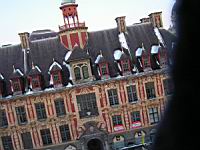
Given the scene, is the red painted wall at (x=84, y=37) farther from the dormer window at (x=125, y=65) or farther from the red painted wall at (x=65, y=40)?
the dormer window at (x=125, y=65)

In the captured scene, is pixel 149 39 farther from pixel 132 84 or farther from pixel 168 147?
pixel 168 147

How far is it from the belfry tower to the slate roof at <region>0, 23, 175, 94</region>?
1.88 ft

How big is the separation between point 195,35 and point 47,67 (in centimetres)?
2412

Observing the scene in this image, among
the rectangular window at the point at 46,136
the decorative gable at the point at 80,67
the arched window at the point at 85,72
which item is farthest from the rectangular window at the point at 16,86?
the arched window at the point at 85,72

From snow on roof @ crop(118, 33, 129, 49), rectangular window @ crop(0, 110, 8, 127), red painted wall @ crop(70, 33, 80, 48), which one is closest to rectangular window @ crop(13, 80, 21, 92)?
rectangular window @ crop(0, 110, 8, 127)

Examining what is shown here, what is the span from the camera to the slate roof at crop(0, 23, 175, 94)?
24469 mm

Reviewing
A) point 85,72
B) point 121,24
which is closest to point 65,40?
point 85,72

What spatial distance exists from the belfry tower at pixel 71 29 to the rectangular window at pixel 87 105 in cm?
406

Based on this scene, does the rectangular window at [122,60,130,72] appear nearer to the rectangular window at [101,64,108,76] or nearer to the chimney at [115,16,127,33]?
the rectangular window at [101,64,108,76]

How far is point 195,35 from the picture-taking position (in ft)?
2.48

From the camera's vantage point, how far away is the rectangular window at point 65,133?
2358cm

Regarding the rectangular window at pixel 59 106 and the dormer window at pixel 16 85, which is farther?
the dormer window at pixel 16 85

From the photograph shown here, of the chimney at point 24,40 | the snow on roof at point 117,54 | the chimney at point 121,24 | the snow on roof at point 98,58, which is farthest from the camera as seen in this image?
the chimney at point 121,24

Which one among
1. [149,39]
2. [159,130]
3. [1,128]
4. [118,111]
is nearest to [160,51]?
[149,39]
